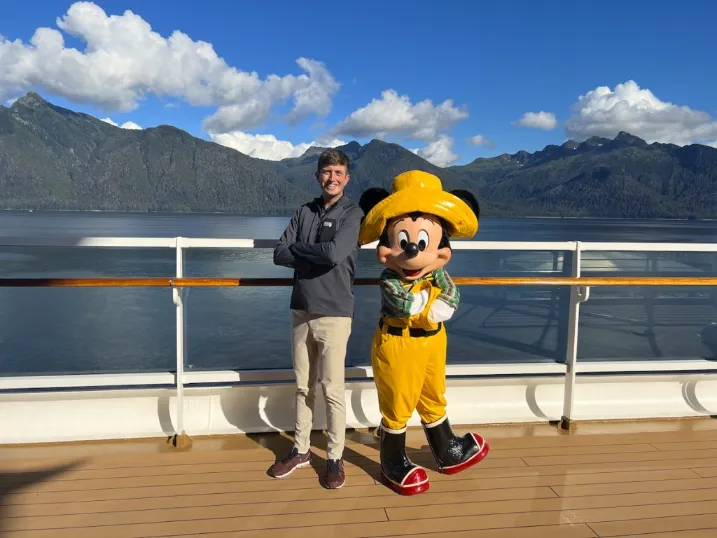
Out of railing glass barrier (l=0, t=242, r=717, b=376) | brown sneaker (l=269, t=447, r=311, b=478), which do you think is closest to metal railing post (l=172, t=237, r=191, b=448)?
railing glass barrier (l=0, t=242, r=717, b=376)

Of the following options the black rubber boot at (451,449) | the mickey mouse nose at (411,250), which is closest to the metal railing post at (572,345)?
the black rubber boot at (451,449)

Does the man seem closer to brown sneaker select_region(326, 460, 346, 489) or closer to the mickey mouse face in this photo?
brown sneaker select_region(326, 460, 346, 489)

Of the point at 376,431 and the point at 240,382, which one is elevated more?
the point at 240,382

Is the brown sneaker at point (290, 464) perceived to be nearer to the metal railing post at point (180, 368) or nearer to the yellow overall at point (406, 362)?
the yellow overall at point (406, 362)

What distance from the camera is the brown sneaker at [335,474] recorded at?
7.35 feet

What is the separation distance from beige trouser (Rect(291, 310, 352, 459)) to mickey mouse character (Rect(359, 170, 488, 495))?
17cm

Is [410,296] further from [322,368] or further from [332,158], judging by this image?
[332,158]

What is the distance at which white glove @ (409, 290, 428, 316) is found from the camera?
7.13ft

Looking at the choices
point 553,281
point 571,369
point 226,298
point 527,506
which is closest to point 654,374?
point 571,369

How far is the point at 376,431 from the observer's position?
287cm

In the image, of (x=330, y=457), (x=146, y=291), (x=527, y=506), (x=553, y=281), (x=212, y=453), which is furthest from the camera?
(x=146, y=291)

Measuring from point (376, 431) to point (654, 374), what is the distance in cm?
177

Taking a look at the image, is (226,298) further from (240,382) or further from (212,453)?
(212,453)

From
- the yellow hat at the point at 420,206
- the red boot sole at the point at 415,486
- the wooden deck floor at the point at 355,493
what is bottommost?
the wooden deck floor at the point at 355,493
